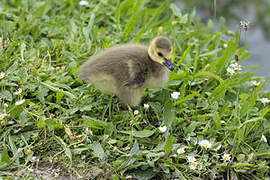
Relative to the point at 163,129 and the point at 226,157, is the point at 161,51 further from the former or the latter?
the point at 226,157

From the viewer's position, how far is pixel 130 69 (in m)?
3.23

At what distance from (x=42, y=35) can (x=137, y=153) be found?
211 centimetres

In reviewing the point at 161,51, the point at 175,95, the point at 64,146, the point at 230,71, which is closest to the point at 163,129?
the point at 175,95

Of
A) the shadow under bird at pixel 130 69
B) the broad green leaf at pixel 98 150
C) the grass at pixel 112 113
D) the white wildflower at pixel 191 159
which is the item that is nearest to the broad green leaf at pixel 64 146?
the grass at pixel 112 113

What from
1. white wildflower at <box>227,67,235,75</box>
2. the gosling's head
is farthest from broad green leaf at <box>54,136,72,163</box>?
white wildflower at <box>227,67,235,75</box>

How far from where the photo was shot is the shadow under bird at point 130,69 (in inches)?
127

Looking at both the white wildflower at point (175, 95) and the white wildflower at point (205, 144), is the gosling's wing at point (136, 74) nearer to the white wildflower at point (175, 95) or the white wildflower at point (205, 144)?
the white wildflower at point (175, 95)

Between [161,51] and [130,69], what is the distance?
1.11 ft

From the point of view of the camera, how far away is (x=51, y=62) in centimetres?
399

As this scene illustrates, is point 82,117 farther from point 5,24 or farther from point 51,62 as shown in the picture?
point 5,24

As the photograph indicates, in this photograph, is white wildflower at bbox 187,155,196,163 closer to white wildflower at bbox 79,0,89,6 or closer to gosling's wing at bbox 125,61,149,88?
gosling's wing at bbox 125,61,149,88

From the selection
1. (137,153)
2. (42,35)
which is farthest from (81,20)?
(137,153)

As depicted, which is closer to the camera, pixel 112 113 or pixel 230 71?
pixel 112 113

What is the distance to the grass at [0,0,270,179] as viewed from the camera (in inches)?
121
